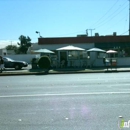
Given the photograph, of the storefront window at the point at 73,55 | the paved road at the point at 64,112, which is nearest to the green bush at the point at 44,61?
the storefront window at the point at 73,55

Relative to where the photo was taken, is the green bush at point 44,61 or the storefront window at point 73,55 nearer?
the green bush at point 44,61

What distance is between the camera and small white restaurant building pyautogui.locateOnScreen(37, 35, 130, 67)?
31481 millimetres

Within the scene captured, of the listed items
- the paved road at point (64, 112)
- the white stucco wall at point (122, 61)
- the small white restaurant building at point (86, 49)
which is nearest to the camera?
the paved road at point (64, 112)

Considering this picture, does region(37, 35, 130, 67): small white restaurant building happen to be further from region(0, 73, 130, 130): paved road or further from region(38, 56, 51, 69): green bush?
region(0, 73, 130, 130): paved road

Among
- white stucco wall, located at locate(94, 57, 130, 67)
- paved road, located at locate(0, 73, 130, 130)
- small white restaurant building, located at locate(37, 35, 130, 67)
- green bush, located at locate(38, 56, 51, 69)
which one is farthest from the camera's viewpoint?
white stucco wall, located at locate(94, 57, 130, 67)

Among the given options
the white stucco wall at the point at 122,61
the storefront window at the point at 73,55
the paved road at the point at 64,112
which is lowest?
the paved road at the point at 64,112

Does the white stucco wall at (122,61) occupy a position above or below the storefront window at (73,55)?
below

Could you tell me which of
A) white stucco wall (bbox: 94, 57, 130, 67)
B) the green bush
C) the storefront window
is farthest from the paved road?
white stucco wall (bbox: 94, 57, 130, 67)

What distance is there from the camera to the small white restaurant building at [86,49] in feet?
103

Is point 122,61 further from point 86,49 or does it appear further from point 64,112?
point 64,112

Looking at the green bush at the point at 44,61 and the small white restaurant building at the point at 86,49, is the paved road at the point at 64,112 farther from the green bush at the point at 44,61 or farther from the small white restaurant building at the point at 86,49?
the small white restaurant building at the point at 86,49

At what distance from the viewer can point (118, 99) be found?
8484 millimetres

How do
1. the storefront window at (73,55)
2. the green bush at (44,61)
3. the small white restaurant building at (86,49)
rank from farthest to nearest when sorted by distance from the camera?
the storefront window at (73,55) → the small white restaurant building at (86,49) → the green bush at (44,61)

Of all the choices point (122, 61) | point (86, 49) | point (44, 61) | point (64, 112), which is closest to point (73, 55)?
point (86, 49)
